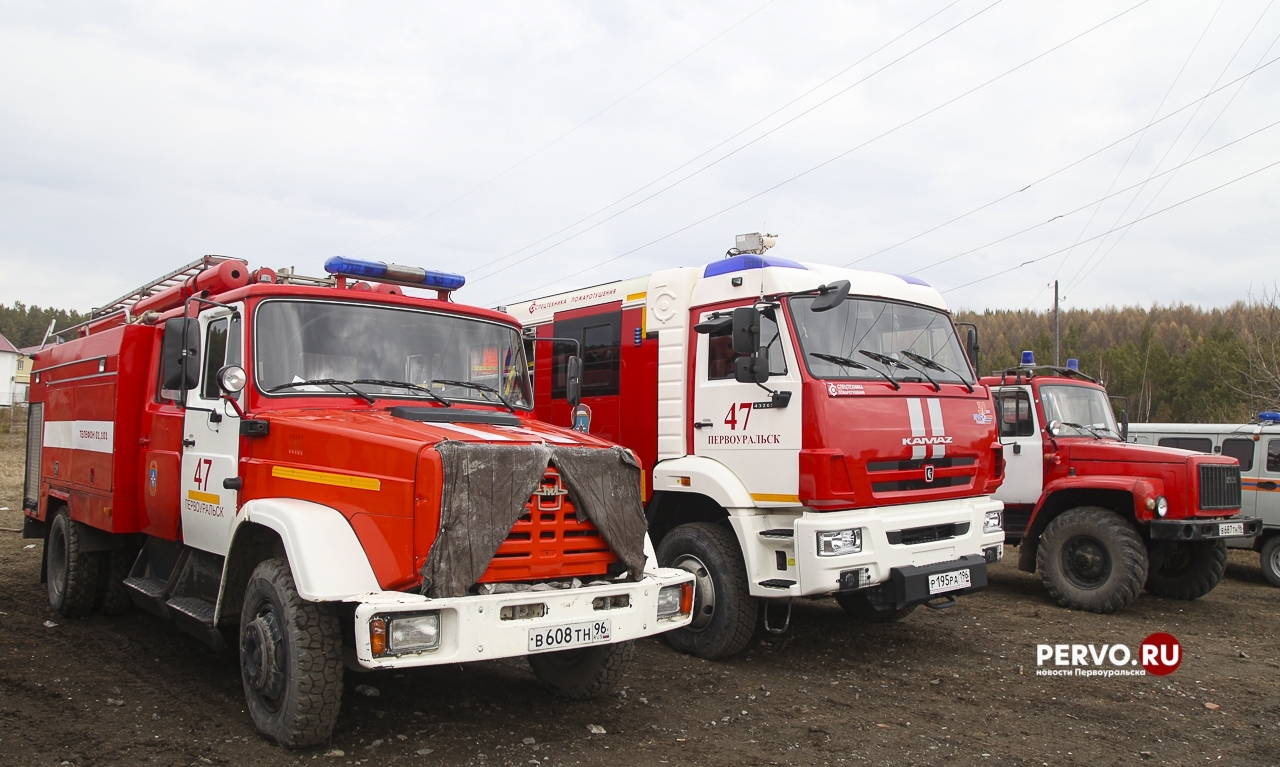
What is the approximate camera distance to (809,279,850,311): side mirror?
6.18 meters

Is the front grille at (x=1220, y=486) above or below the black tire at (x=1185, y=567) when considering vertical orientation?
above

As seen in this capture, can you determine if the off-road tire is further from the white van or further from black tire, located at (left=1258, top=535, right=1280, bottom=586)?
black tire, located at (left=1258, top=535, right=1280, bottom=586)

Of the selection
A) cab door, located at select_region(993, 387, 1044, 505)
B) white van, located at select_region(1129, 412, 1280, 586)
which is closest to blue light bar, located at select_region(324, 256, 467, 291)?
cab door, located at select_region(993, 387, 1044, 505)

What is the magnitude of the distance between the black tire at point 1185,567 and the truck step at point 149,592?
30.9 feet

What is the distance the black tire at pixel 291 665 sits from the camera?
167 inches

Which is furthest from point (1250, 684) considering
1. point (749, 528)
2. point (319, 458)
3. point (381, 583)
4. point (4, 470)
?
point (4, 470)

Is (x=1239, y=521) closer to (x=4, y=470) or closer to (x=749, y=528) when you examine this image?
(x=749, y=528)

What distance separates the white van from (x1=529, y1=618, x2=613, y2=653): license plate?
971 cm

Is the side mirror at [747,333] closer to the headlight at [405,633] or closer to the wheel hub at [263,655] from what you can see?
the headlight at [405,633]

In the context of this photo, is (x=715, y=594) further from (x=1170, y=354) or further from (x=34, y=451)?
(x=1170, y=354)

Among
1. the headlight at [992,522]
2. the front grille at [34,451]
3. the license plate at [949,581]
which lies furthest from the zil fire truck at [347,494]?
the headlight at [992,522]

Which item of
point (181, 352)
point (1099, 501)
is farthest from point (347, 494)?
point (1099, 501)

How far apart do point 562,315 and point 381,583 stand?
4.85 meters

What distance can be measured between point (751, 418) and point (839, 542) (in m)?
1.14
